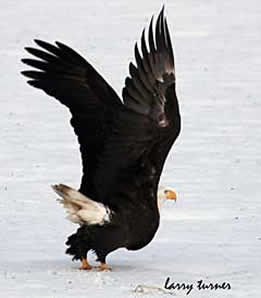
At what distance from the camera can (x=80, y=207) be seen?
354 inches

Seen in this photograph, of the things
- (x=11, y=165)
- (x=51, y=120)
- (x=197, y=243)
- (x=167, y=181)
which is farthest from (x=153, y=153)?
(x=51, y=120)

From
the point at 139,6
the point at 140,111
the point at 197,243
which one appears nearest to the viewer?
the point at 140,111

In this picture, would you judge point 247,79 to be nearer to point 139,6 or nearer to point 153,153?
point 139,6

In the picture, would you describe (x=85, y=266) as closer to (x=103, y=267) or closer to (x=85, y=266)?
(x=85, y=266)

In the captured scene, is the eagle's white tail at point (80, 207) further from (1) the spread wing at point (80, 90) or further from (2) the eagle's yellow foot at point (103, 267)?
(2) the eagle's yellow foot at point (103, 267)

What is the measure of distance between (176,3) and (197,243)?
17.7m

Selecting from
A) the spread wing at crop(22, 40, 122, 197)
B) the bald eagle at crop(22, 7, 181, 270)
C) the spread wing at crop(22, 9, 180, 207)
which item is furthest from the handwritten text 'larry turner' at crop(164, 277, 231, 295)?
the spread wing at crop(22, 40, 122, 197)

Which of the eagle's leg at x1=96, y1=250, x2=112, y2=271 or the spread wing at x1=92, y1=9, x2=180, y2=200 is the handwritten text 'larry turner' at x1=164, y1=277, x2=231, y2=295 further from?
the spread wing at x1=92, y1=9, x2=180, y2=200

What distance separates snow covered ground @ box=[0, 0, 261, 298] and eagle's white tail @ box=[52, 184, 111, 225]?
379mm

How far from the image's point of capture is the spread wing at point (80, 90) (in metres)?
9.18

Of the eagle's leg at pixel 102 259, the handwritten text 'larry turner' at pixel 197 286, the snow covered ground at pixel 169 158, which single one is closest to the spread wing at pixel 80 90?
the eagle's leg at pixel 102 259

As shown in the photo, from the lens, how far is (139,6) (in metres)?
27.3

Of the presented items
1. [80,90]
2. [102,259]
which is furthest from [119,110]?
[102,259]

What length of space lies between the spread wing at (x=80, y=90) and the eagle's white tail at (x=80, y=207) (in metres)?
0.22
